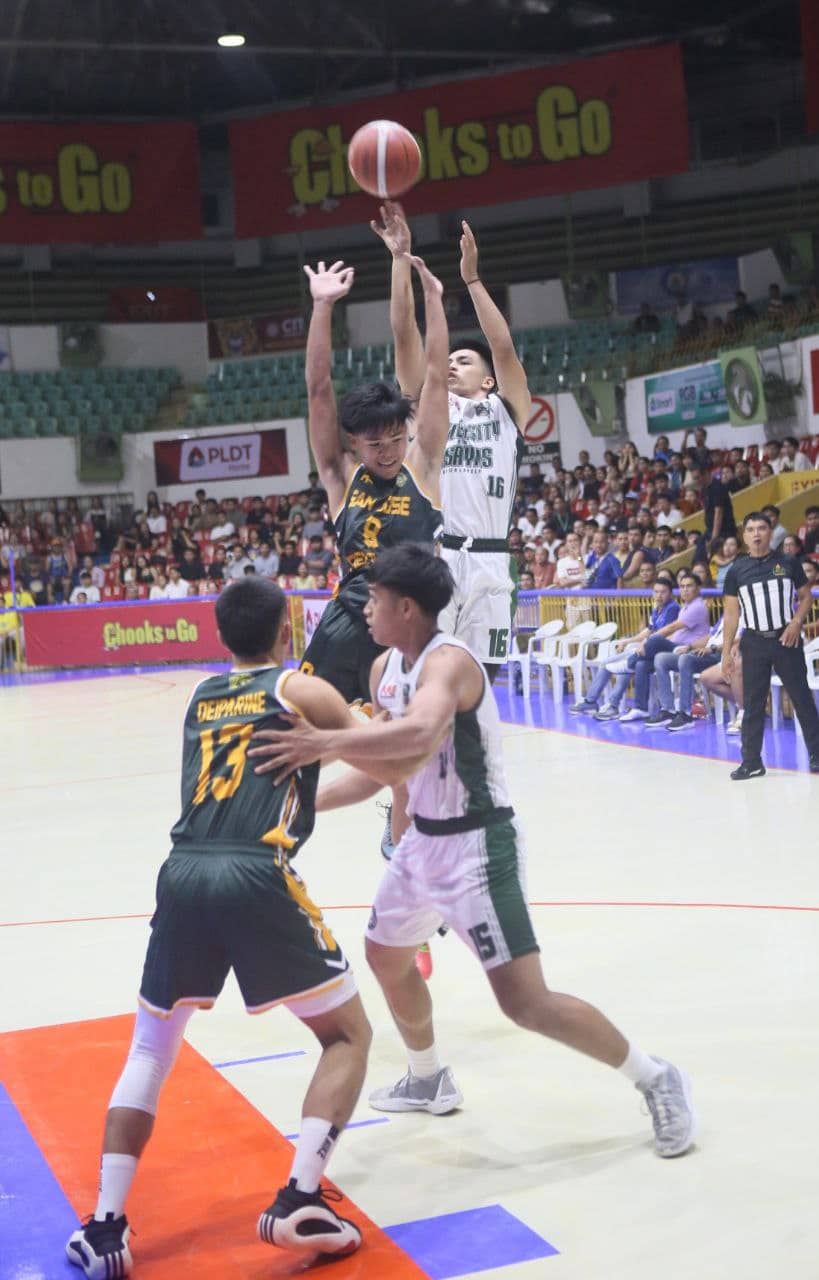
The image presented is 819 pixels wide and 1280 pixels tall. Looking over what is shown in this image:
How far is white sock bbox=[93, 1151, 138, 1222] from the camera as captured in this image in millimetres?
3297

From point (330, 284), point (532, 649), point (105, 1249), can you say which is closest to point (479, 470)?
point (330, 284)

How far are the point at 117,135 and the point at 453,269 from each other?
7.62m

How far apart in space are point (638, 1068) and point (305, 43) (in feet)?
92.1

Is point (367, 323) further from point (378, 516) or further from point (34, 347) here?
point (378, 516)

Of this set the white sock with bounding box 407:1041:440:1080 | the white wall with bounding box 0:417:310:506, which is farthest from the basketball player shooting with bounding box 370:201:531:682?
the white wall with bounding box 0:417:310:506

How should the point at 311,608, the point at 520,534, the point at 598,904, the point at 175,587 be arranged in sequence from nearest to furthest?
the point at 598,904 → the point at 311,608 → the point at 520,534 → the point at 175,587

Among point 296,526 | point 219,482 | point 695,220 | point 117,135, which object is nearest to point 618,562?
point 296,526

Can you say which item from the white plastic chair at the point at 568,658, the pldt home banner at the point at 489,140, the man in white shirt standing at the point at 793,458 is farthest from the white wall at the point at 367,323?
the white plastic chair at the point at 568,658

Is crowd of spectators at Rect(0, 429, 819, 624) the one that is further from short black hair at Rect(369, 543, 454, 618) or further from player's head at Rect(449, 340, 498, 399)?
short black hair at Rect(369, 543, 454, 618)

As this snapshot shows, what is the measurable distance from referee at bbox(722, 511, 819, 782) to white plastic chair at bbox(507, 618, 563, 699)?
186 inches

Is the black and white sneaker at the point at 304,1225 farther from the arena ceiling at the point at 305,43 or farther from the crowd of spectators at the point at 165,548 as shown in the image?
the arena ceiling at the point at 305,43

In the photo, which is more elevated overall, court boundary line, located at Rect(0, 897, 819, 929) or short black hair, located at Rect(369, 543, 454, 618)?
short black hair, located at Rect(369, 543, 454, 618)

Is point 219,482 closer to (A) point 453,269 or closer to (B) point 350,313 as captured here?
(B) point 350,313

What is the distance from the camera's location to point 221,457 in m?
28.7
